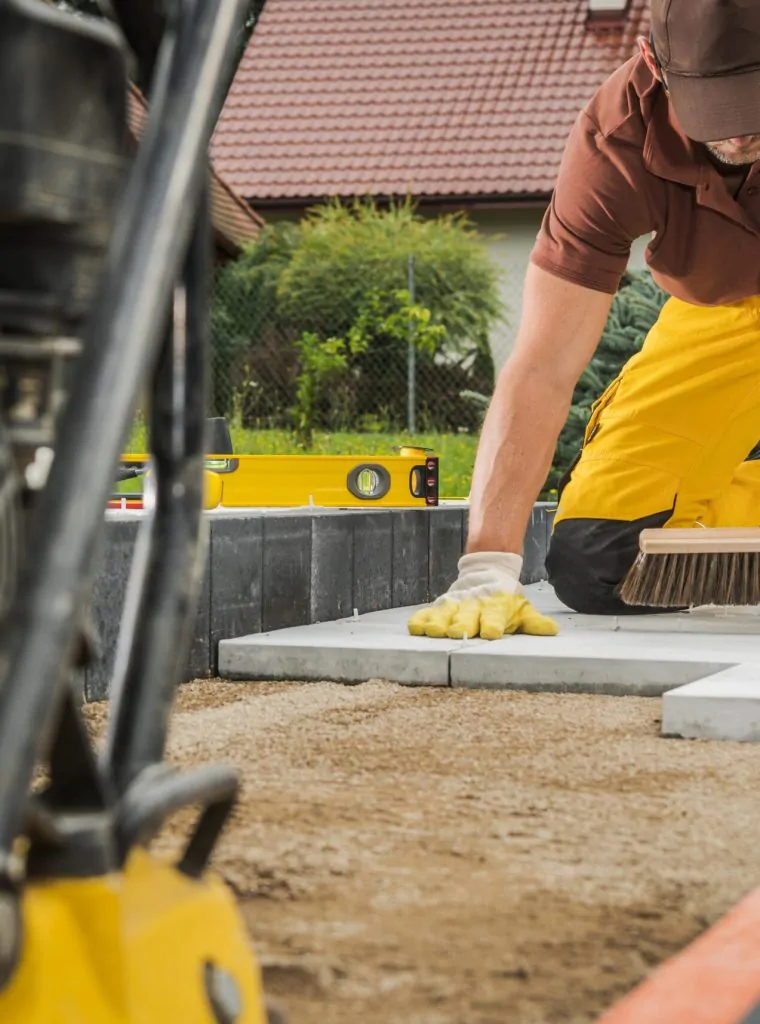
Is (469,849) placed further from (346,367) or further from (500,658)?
(346,367)

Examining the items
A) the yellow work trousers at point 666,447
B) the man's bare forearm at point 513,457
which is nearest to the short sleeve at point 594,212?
the man's bare forearm at point 513,457

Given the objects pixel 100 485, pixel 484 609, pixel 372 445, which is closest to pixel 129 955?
pixel 100 485

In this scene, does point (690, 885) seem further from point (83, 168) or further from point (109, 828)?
point (83, 168)

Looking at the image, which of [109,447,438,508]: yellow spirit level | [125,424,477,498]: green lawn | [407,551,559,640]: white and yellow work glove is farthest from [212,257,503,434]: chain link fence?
[407,551,559,640]: white and yellow work glove

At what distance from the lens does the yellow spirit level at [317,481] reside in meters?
5.19

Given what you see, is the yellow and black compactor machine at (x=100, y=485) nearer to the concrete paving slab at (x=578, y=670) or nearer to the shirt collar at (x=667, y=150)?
the concrete paving slab at (x=578, y=670)

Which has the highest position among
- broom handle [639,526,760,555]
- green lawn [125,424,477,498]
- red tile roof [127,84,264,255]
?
red tile roof [127,84,264,255]

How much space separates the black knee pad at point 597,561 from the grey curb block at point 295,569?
1.54ft

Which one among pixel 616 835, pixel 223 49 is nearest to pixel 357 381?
pixel 616 835

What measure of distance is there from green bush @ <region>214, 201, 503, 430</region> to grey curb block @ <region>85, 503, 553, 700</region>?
287 inches

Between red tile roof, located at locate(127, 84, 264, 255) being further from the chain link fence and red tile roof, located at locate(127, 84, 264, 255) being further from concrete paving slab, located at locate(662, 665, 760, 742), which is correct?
concrete paving slab, located at locate(662, 665, 760, 742)

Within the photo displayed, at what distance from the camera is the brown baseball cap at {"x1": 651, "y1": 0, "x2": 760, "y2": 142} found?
10.4 ft

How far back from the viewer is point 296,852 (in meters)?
1.88

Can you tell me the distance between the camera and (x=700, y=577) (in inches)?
164
